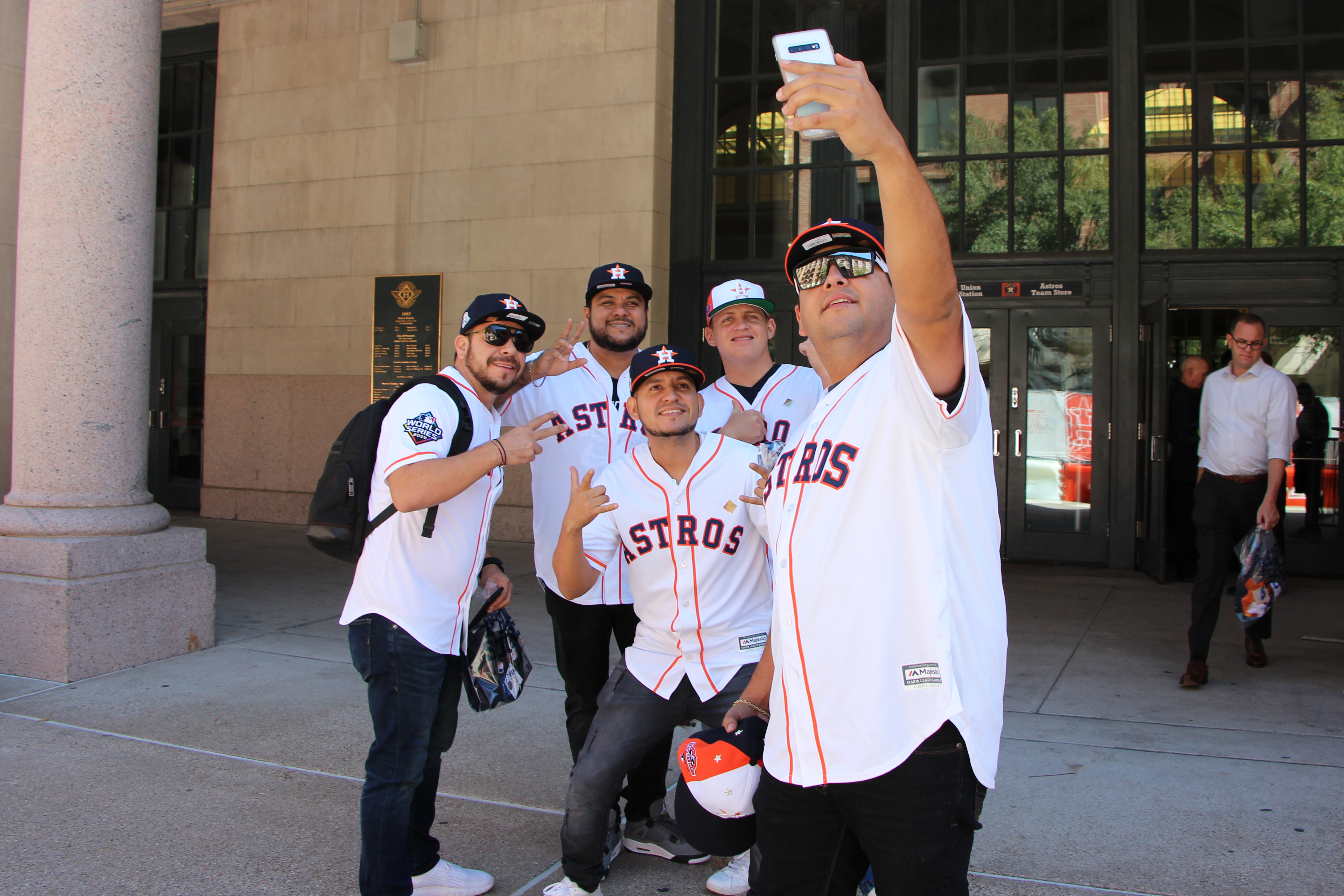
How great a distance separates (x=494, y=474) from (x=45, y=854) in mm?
2022

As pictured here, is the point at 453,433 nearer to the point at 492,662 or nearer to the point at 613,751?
the point at 492,662

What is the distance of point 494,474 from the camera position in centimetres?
328

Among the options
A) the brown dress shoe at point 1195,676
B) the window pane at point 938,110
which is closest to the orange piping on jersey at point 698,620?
the brown dress shoe at point 1195,676

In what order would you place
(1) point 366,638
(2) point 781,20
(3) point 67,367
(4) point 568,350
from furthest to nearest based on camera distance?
(2) point 781,20 < (3) point 67,367 < (4) point 568,350 < (1) point 366,638

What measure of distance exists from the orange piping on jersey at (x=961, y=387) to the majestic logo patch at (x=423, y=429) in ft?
5.41

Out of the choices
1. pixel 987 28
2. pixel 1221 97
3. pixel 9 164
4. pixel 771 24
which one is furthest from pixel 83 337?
pixel 1221 97

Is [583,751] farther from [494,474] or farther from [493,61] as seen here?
[493,61]

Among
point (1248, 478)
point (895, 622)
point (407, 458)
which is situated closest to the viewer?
point (895, 622)

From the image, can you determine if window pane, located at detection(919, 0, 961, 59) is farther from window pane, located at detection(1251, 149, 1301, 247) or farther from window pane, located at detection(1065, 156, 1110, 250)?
window pane, located at detection(1251, 149, 1301, 247)

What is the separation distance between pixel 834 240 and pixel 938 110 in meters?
8.42

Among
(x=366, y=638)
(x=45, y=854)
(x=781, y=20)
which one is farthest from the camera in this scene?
(x=781, y=20)

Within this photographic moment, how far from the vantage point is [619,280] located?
408cm

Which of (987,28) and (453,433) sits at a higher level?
(987,28)

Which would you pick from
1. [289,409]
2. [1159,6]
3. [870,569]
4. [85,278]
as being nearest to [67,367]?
[85,278]
